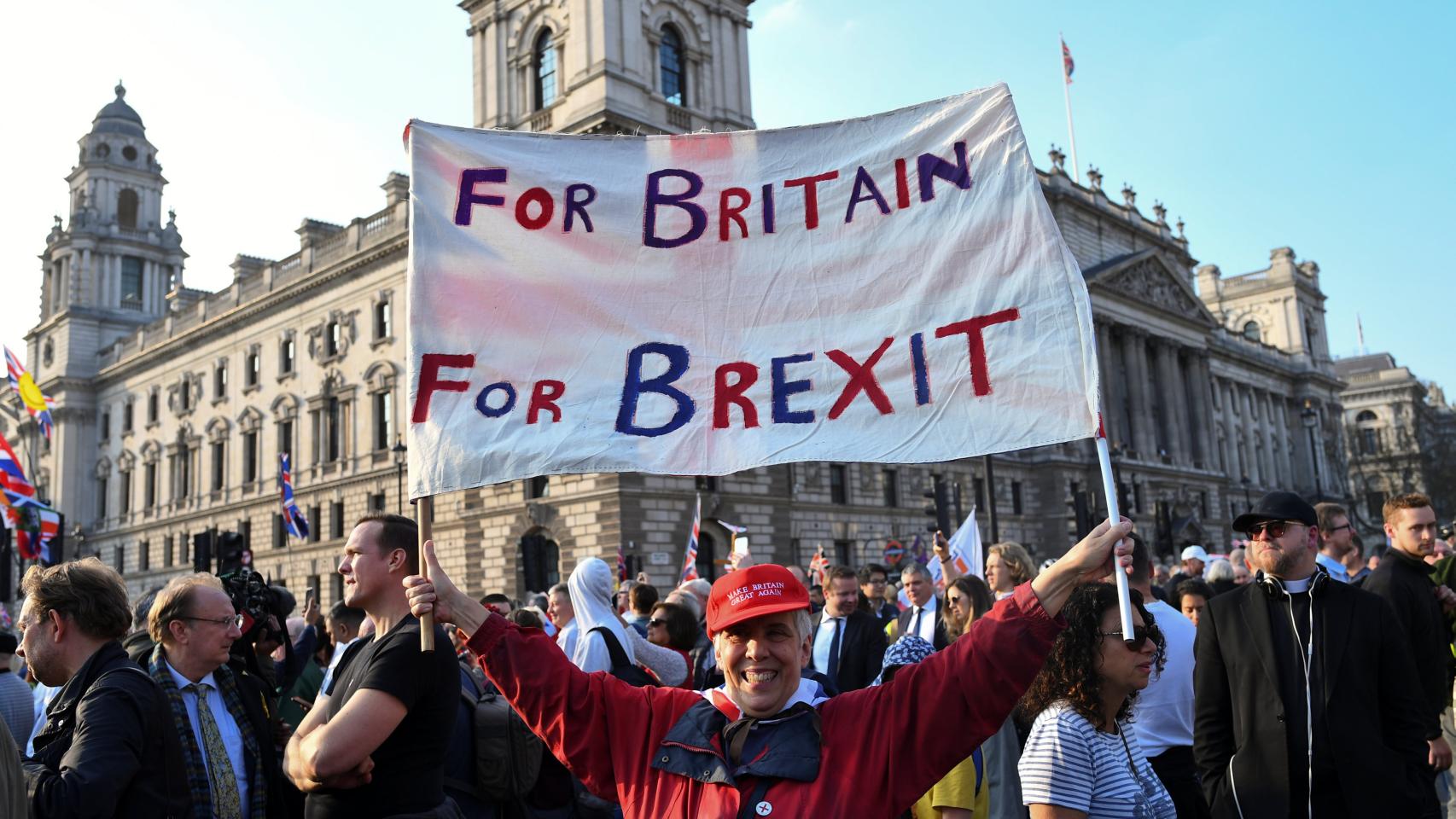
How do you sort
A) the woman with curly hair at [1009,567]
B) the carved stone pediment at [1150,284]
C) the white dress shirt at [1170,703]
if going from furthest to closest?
the carved stone pediment at [1150,284]
the woman with curly hair at [1009,567]
the white dress shirt at [1170,703]

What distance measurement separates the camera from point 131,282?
231 ft

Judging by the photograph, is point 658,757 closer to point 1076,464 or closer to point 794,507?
point 794,507

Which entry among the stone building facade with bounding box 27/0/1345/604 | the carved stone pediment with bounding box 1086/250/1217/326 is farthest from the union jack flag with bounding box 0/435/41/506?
the carved stone pediment with bounding box 1086/250/1217/326

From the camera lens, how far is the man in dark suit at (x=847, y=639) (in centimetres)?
793

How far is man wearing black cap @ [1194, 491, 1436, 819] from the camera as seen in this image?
15.0ft

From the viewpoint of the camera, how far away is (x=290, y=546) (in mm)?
45125

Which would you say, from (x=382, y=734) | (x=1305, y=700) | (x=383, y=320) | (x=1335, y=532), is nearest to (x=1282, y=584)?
(x=1305, y=700)

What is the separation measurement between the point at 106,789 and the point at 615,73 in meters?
31.9

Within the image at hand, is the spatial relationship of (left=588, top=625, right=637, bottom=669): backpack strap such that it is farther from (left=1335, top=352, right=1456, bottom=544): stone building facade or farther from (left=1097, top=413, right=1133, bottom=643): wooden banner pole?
(left=1335, top=352, right=1456, bottom=544): stone building facade

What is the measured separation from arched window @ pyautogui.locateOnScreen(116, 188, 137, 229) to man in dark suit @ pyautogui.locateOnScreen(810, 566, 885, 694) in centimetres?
7431

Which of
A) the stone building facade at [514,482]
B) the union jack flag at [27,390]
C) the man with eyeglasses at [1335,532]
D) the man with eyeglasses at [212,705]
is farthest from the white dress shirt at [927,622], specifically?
the union jack flag at [27,390]

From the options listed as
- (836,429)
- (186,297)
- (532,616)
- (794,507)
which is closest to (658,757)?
(836,429)

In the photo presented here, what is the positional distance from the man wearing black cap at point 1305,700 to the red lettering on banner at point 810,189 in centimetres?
213

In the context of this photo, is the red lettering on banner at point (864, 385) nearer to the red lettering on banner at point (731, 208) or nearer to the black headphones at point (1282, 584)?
the red lettering on banner at point (731, 208)
